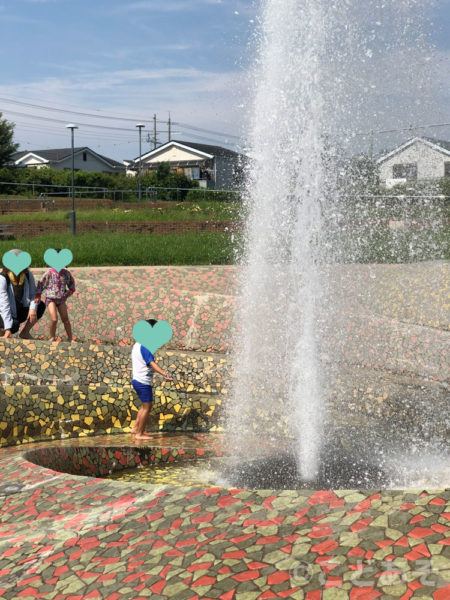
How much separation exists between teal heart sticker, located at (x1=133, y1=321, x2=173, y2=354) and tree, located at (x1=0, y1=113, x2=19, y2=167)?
1724 inches

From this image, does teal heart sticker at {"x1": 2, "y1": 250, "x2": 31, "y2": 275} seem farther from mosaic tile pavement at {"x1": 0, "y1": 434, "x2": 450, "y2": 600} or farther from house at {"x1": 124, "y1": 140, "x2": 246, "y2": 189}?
house at {"x1": 124, "y1": 140, "x2": 246, "y2": 189}

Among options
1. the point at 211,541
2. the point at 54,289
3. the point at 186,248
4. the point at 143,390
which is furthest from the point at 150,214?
the point at 211,541

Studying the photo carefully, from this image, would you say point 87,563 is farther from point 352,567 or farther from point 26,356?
point 26,356

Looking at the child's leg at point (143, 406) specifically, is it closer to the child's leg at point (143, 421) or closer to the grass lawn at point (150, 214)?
the child's leg at point (143, 421)

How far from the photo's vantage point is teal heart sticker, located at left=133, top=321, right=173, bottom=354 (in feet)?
24.3

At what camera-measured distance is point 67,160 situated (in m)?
62.1

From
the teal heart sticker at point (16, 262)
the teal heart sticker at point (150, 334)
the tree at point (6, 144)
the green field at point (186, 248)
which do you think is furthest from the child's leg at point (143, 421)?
the tree at point (6, 144)

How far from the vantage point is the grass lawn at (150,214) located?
30.4 meters

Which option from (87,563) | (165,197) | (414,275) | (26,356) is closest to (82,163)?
(165,197)

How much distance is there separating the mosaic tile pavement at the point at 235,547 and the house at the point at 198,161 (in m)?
50.2

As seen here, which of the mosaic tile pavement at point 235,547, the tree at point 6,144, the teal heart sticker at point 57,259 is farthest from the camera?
the tree at point 6,144

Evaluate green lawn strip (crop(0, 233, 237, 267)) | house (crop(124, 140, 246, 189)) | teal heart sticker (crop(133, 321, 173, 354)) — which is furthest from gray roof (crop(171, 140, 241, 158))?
teal heart sticker (crop(133, 321, 173, 354))

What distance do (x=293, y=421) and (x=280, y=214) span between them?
6.84ft

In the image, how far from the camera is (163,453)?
23.1ft
